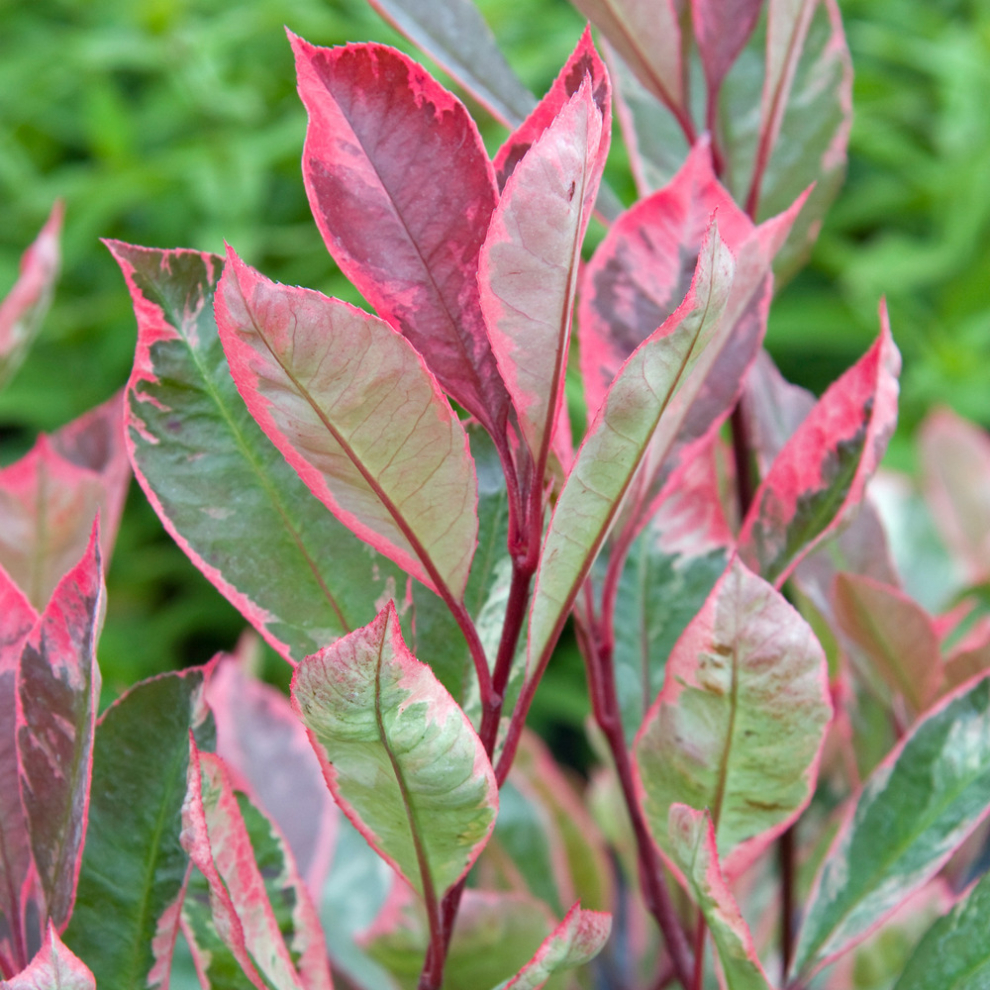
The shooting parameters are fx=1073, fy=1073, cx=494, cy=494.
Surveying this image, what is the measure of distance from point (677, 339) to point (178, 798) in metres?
0.22

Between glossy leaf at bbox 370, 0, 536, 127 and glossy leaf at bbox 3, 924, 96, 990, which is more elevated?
glossy leaf at bbox 370, 0, 536, 127

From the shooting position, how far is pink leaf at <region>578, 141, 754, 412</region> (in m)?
0.39

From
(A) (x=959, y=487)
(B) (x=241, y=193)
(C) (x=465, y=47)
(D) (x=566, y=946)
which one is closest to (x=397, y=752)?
(D) (x=566, y=946)

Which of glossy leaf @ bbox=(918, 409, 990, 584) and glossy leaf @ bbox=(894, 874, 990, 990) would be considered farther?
glossy leaf @ bbox=(918, 409, 990, 584)

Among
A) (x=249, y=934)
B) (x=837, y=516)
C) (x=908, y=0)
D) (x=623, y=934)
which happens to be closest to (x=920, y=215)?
(x=908, y=0)

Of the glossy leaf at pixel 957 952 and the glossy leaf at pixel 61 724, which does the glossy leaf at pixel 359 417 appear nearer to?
the glossy leaf at pixel 61 724

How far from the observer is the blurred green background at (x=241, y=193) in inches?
76.2

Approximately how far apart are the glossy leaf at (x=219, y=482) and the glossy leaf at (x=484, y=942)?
0.17 metres

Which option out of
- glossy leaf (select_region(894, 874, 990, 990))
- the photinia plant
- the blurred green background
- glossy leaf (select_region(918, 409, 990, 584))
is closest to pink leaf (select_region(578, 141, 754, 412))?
the photinia plant

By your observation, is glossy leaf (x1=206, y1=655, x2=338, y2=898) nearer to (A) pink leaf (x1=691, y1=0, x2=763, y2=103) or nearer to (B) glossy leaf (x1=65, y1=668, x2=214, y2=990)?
(B) glossy leaf (x1=65, y1=668, x2=214, y2=990)

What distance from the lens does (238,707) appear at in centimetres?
60

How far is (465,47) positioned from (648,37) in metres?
0.07

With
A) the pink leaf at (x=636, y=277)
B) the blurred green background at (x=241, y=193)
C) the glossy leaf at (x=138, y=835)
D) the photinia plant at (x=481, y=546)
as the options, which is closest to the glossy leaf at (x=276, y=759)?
the photinia plant at (x=481, y=546)

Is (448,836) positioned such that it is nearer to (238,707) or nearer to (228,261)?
(228,261)
